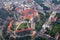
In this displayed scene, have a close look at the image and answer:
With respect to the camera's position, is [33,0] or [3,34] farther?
[33,0]

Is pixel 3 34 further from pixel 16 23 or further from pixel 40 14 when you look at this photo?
pixel 40 14

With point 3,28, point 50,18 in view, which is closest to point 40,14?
point 50,18

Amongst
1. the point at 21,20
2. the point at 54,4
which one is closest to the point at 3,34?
the point at 21,20

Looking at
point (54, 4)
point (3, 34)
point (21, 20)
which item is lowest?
point (3, 34)

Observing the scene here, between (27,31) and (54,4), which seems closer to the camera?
(27,31)

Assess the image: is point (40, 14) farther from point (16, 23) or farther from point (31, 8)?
point (16, 23)

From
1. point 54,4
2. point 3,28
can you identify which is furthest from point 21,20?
point 54,4

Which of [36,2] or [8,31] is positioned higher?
[36,2]

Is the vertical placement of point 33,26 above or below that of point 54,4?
below
